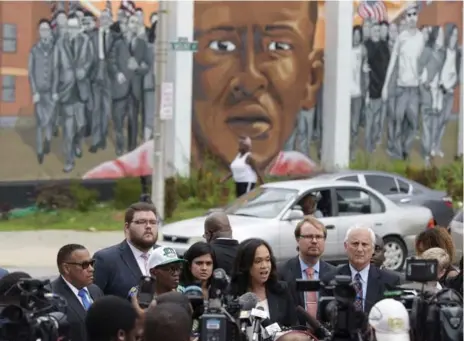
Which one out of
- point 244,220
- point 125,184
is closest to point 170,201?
point 125,184

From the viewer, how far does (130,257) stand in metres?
10.4

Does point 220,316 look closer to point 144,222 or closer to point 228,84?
point 144,222

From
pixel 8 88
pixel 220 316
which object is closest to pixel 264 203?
pixel 8 88

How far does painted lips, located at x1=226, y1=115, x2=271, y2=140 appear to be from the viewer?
30688mm

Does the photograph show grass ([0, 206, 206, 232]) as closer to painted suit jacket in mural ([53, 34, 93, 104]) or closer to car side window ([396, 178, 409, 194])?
painted suit jacket in mural ([53, 34, 93, 104])

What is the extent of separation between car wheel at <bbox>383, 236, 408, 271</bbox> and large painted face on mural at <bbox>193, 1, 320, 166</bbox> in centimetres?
940

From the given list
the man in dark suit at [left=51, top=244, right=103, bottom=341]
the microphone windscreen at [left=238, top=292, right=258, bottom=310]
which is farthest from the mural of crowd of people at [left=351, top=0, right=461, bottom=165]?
the microphone windscreen at [left=238, top=292, right=258, bottom=310]

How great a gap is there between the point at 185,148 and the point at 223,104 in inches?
59.0

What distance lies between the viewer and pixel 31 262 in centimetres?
2197

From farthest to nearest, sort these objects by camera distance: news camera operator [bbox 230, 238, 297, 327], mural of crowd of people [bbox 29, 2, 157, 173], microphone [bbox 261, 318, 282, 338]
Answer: mural of crowd of people [bbox 29, 2, 157, 173], news camera operator [bbox 230, 238, 297, 327], microphone [bbox 261, 318, 282, 338]

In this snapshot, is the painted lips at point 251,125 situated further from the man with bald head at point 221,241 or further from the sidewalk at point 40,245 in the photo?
the man with bald head at point 221,241

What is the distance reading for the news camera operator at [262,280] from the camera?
9.55 metres

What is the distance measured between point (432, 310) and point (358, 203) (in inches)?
558

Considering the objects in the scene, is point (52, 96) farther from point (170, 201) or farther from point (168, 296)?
point (168, 296)
